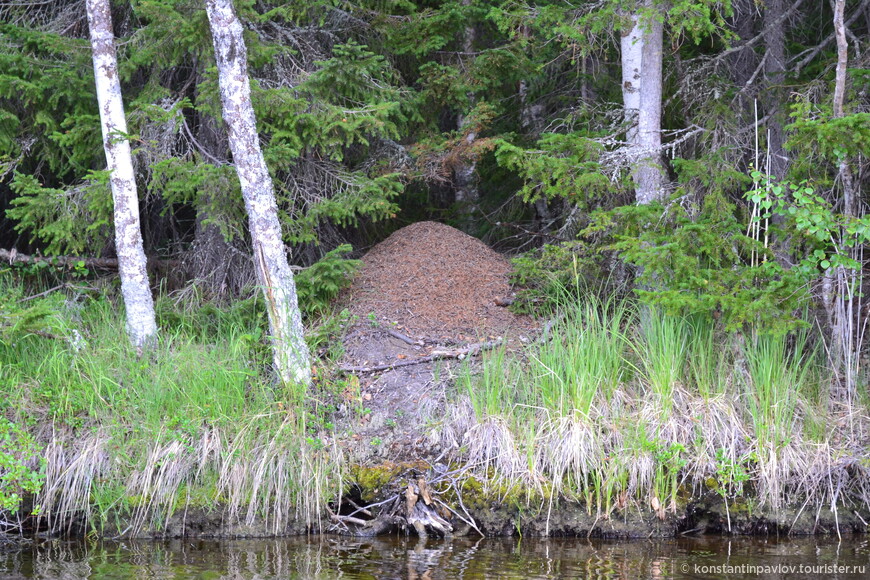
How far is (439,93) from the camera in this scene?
933cm

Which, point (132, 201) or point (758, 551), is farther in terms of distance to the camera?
point (132, 201)

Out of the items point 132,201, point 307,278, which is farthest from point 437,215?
point 132,201

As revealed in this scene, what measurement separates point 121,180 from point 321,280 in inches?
86.0

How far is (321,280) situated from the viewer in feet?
26.7

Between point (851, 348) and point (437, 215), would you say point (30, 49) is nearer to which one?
point (437, 215)

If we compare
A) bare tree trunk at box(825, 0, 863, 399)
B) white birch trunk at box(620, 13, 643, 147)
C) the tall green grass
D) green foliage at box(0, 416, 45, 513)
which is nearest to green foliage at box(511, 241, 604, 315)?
the tall green grass

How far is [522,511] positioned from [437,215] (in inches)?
278

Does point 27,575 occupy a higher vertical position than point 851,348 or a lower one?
lower

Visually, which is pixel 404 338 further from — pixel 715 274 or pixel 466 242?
pixel 715 274

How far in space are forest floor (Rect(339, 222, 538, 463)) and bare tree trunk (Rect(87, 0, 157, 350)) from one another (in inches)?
81.2

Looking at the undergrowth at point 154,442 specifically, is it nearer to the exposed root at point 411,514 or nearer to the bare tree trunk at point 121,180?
the exposed root at point 411,514

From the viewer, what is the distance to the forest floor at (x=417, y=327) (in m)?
6.82

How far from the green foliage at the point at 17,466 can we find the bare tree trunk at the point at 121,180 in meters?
1.47

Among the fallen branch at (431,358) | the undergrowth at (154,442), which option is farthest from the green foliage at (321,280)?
the undergrowth at (154,442)
